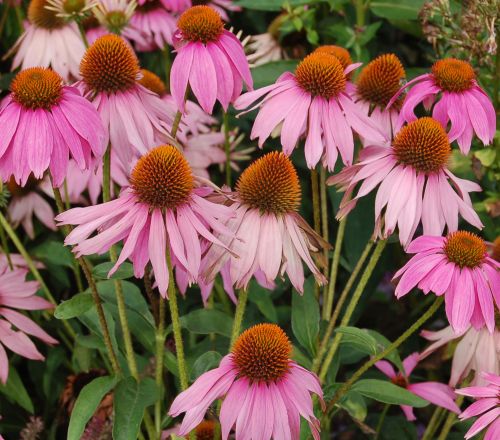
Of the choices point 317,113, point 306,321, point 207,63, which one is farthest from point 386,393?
point 207,63

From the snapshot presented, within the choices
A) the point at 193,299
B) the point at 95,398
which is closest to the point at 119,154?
the point at 95,398

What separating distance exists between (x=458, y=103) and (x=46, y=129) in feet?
2.03

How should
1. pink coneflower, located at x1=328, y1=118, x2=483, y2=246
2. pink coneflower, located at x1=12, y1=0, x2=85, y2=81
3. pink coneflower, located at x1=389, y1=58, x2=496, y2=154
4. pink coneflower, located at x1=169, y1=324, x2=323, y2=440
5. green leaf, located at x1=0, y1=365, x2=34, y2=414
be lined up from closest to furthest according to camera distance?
pink coneflower, located at x1=169, y1=324, x2=323, y2=440 → pink coneflower, located at x1=328, y1=118, x2=483, y2=246 → pink coneflower, located at x1=389, y1=58, x2=496, y2=154 → green leaf, located at x1=0, y1=365, x2=34, y2=414 → pink coneflower, located at x1=12, y1=0, x2=85, y2=81

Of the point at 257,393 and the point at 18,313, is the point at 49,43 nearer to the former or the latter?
the point at 18,313

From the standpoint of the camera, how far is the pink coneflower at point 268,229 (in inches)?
45.6

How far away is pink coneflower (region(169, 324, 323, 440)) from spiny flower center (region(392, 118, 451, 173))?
0.35m

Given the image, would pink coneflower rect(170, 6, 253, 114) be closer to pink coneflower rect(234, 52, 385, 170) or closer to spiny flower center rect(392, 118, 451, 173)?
pink coneflower rect(234, 52, 385, 170)

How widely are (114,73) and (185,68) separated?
0.35 feet

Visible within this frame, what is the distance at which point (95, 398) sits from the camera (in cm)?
121

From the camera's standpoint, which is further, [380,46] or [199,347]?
[380,46]

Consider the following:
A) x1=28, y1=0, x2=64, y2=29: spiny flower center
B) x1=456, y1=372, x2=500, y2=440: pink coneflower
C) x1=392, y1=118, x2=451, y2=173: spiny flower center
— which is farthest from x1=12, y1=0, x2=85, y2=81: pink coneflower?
x1=456, y1=372, x2=500, y2=440: pink coneflower

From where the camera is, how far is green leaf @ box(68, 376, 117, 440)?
1.17 meters

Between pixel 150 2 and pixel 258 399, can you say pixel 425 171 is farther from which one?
pixel 150 2

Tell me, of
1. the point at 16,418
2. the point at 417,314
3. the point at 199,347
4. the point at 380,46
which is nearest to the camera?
the point at 199,347
